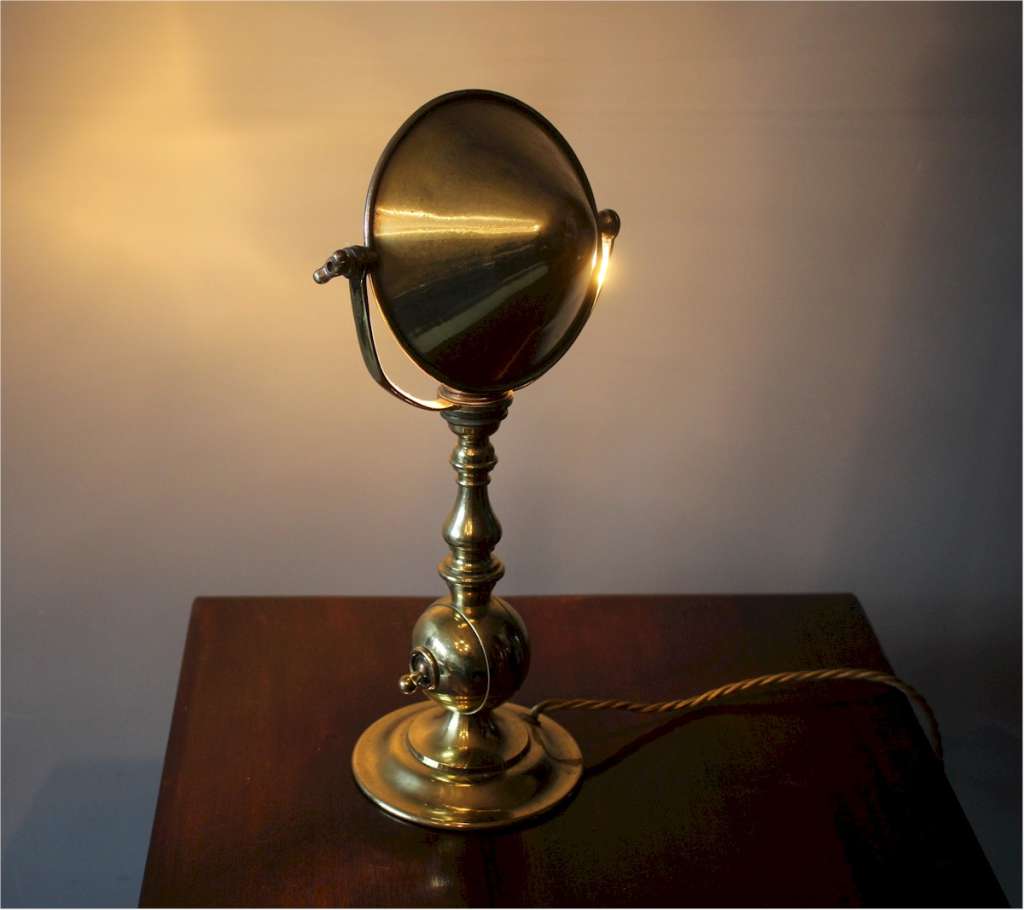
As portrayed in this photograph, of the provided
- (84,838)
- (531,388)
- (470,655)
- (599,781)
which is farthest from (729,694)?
(84,838)

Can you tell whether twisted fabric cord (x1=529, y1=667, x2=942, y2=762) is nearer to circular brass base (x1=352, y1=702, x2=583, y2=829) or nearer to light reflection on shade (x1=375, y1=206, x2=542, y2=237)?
circular brass base (x1=352, y1=702, x2=583, y2=829)

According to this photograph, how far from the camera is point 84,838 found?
1.36 meters

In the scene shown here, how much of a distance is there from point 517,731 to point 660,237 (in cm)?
55

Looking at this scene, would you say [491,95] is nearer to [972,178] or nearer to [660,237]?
[660,237]

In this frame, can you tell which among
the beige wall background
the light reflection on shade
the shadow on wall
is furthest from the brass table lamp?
the shadow on wall

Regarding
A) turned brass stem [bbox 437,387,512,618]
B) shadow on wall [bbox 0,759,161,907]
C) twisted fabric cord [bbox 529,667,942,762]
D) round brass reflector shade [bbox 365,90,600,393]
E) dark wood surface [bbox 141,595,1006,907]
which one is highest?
round brass reflector shade [bbox 365,90,600,393]

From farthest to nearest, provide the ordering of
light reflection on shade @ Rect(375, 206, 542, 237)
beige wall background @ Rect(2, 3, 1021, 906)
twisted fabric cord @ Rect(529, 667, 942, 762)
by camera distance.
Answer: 1. beige wall background @ Rect(2, 3, 1021, 906)
2. twisted fabric cord @ Rect(529, 667, 942, 762)
3. light reflection on shade @ Rect(375, 206, 542, 237)

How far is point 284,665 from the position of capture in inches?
37.9

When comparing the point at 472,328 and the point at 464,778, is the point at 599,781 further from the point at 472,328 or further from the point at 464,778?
the point at 472,328

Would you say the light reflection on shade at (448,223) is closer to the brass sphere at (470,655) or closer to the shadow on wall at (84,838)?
the brass sphere at (470,655)

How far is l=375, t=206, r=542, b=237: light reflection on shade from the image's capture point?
662mm

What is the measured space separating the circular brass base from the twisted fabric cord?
0.10 ft

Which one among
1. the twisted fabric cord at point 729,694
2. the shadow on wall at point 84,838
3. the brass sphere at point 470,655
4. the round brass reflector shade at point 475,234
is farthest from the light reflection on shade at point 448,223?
the shadow on wall at point 84,838

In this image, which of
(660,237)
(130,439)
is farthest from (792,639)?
(130,439)
